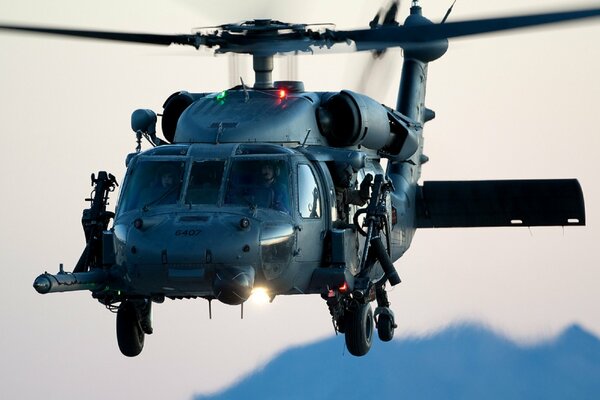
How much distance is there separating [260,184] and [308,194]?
0.70m

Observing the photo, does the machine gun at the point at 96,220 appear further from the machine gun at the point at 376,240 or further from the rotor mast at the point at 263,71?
the machine gun at the point at 376,240

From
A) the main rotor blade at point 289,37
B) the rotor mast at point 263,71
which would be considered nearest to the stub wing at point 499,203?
the rotor mast at point 263,71

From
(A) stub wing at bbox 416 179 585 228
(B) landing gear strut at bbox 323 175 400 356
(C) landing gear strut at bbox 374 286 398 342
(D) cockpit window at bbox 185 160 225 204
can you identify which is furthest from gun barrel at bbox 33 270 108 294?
(A) stub wing at bbox 416 179 585 228

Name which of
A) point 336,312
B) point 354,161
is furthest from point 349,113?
point 336,312

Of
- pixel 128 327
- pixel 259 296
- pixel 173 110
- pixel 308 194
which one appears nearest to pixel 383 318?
pixel 308 194

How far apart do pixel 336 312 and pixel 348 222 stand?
1.25 m

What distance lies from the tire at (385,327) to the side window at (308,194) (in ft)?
7.71

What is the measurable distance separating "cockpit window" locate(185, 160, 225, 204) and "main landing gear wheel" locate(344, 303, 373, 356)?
2.75 m

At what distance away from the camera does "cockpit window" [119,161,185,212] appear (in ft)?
86.6

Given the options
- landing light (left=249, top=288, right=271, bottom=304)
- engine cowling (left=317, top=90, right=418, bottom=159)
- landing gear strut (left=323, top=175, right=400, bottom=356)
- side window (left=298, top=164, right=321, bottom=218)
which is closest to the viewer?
landing light (left=249, top=288, right=271, bottom=304)

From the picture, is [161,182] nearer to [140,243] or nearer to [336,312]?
[140,243]

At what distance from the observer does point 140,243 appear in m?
25.7

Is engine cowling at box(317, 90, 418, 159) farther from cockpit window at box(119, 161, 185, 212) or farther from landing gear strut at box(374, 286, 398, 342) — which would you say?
cockpit window at box(119, 161, 185, 212)

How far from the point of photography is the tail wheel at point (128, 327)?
28.0 metres
